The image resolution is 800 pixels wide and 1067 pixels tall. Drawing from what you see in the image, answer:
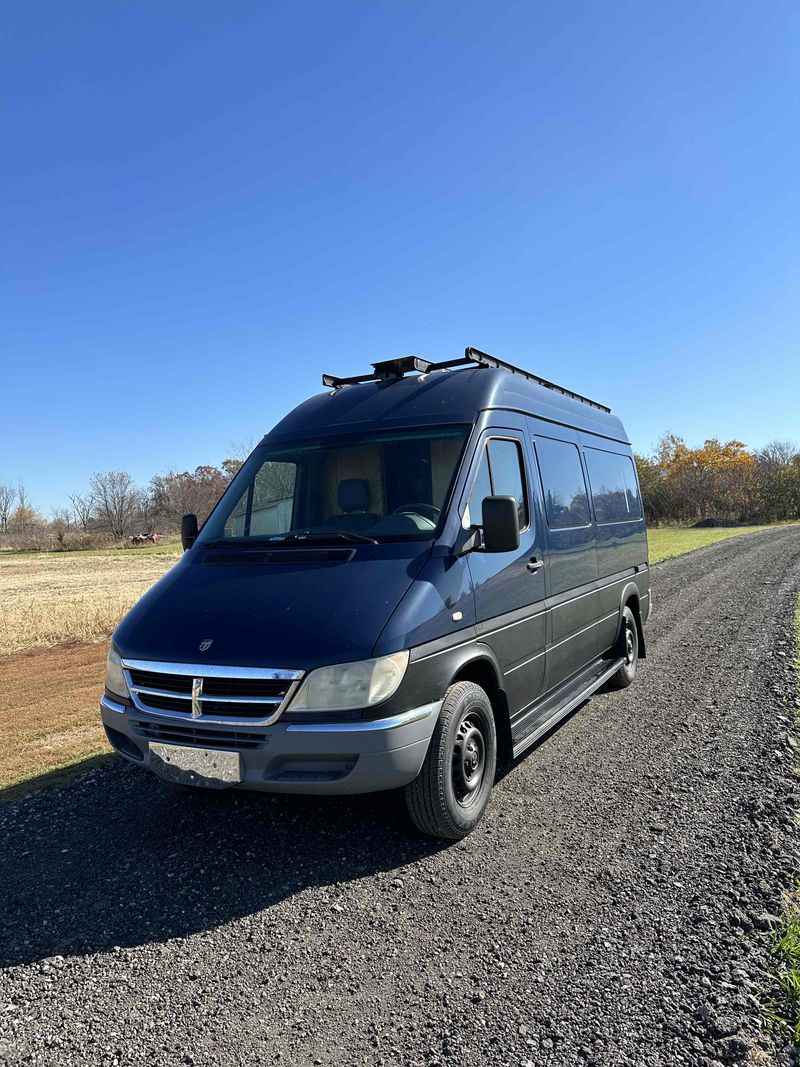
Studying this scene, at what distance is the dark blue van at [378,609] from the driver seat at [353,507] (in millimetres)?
11

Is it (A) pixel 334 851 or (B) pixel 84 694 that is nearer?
(A) pixel 334 851

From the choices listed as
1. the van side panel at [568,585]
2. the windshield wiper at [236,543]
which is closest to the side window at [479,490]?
the van side panel at [568,585]

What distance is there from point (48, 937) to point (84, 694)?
5.40 m

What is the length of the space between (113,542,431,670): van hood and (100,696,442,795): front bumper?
0.32m

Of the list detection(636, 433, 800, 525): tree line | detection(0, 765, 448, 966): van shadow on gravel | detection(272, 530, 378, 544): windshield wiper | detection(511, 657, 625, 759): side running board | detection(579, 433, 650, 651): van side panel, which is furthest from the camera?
detection(636, 433, 800, 525): tree line

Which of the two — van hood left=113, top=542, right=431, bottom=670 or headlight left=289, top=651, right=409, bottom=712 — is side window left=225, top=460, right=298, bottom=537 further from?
headlight left=289, top=651, right=409, bottom=712

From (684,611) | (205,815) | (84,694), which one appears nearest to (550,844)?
(205,815)

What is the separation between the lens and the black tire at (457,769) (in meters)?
3.60

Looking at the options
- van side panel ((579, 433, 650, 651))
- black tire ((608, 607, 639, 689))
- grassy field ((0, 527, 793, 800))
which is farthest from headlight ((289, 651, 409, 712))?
black tire ((608, 607, 639, 689))

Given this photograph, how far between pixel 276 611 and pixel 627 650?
4.90 meters

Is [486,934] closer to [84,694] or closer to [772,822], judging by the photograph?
[772,822]

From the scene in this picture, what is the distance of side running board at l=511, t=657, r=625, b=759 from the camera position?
4.41 m

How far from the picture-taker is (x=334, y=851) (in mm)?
3777

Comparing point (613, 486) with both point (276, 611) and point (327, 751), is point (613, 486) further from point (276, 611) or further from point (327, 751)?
point (327, 751)
